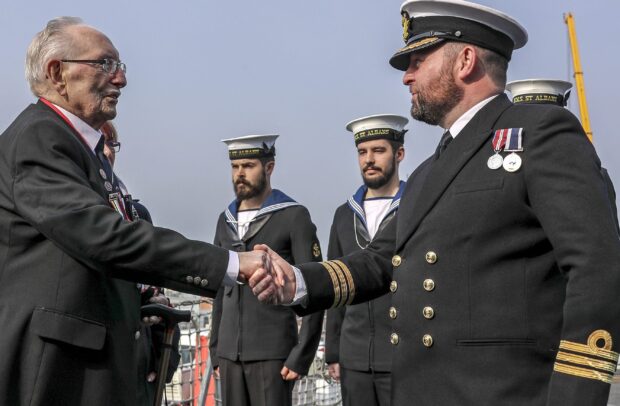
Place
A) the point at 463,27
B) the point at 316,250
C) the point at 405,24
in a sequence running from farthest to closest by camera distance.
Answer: the point at 316,250, the point at 405,24, the point at 463,27

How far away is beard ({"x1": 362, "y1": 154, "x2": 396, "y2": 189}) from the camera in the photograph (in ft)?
25.5

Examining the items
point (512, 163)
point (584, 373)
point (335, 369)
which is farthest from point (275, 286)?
point (335, 369)

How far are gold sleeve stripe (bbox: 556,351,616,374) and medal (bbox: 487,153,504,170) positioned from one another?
741 mm

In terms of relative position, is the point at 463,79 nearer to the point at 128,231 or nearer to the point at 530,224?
the point at 530,224

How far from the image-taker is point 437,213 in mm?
3609

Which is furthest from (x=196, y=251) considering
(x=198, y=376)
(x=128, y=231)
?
(x=198, y=376)

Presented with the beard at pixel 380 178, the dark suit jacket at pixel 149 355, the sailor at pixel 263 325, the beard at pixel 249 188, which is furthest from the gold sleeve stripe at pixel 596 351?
the beard at pixel 249 188

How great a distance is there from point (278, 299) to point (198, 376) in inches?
247

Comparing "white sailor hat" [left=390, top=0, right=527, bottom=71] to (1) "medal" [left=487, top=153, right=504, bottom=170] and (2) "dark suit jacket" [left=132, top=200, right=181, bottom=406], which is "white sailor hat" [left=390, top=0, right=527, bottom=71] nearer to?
(1) "medal" [left=487, top=153, right=504, bottom=170]

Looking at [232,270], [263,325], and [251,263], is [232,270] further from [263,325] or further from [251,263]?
[263,325]

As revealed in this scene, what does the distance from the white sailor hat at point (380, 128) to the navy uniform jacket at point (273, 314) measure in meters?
0.87

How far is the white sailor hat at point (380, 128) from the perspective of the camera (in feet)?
26.7

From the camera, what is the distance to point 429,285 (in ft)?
11.5

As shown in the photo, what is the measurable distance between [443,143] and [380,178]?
393cm
